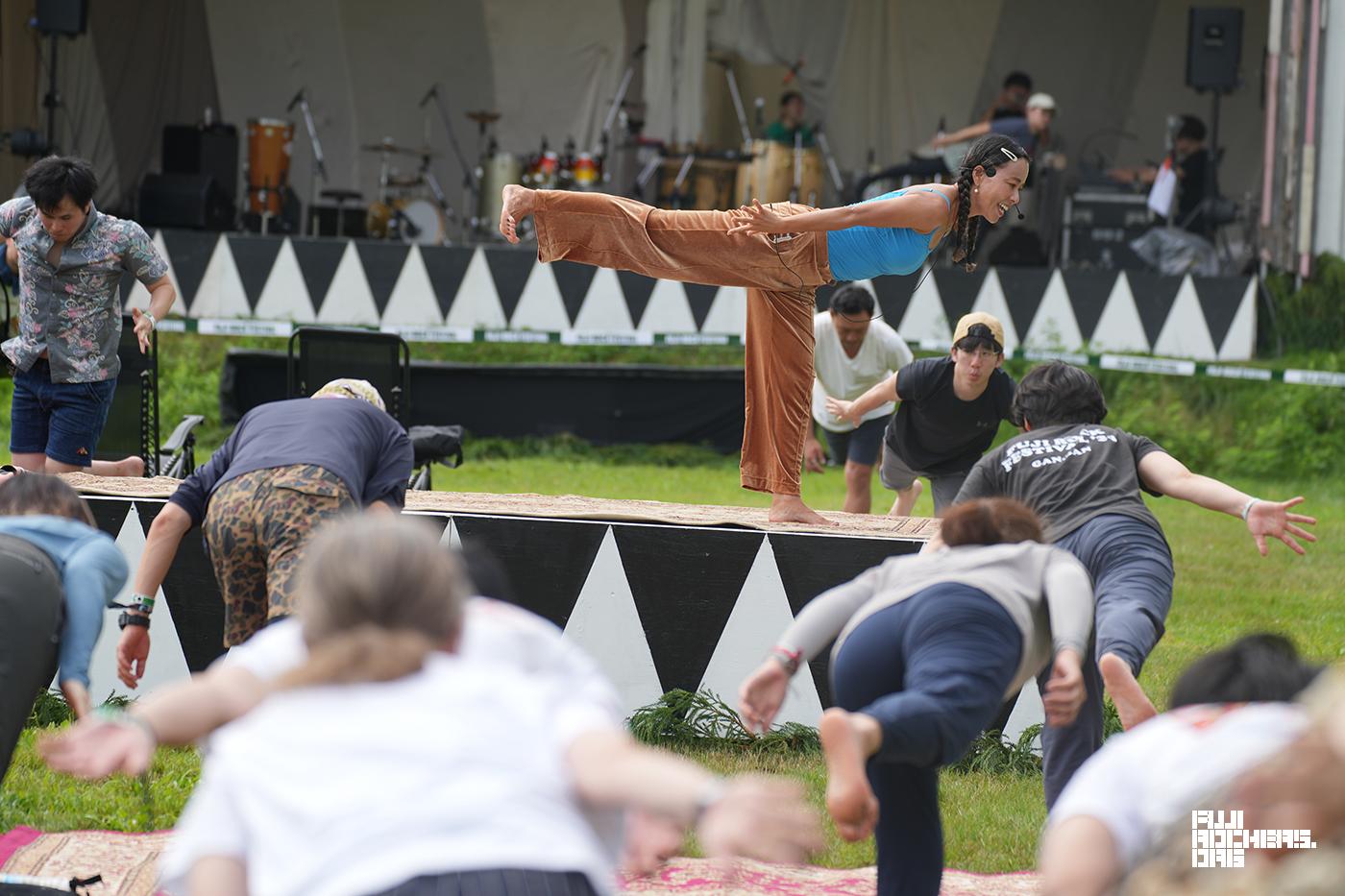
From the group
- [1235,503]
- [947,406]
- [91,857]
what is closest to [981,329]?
[947,406]

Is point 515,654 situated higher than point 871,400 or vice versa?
point 515,654

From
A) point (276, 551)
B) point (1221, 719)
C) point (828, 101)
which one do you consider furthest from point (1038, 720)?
→ point (828, 101)

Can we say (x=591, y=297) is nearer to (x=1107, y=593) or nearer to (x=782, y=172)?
(x=782, y=172)

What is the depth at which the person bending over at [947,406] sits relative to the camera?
6633 millimetres

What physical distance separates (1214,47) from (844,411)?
29.6 feet

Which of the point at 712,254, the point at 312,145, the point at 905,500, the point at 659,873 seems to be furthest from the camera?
the point at 312,145

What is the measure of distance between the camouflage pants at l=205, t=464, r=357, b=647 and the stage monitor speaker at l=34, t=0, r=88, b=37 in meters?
11.8

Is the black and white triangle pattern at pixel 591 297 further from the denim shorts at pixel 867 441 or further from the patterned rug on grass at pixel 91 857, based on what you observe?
the patterned rug on grass at pixel 91 857

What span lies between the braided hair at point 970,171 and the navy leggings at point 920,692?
7.02 feet

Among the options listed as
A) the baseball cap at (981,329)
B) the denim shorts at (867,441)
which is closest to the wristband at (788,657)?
the baseball cap at (981,329)

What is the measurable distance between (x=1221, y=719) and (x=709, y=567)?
345cm

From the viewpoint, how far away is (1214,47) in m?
14.4

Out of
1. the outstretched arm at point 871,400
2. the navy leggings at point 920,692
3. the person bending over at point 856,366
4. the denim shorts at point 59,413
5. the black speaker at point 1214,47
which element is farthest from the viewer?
the black speaker at point 1214,47

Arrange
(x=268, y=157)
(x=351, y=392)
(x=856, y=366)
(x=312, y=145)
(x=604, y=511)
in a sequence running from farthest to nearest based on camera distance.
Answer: (x=312, y=145) < (x=268, y=157) < (x=856, y=366) < (x=604, y=511) < (x=351, y=392)
